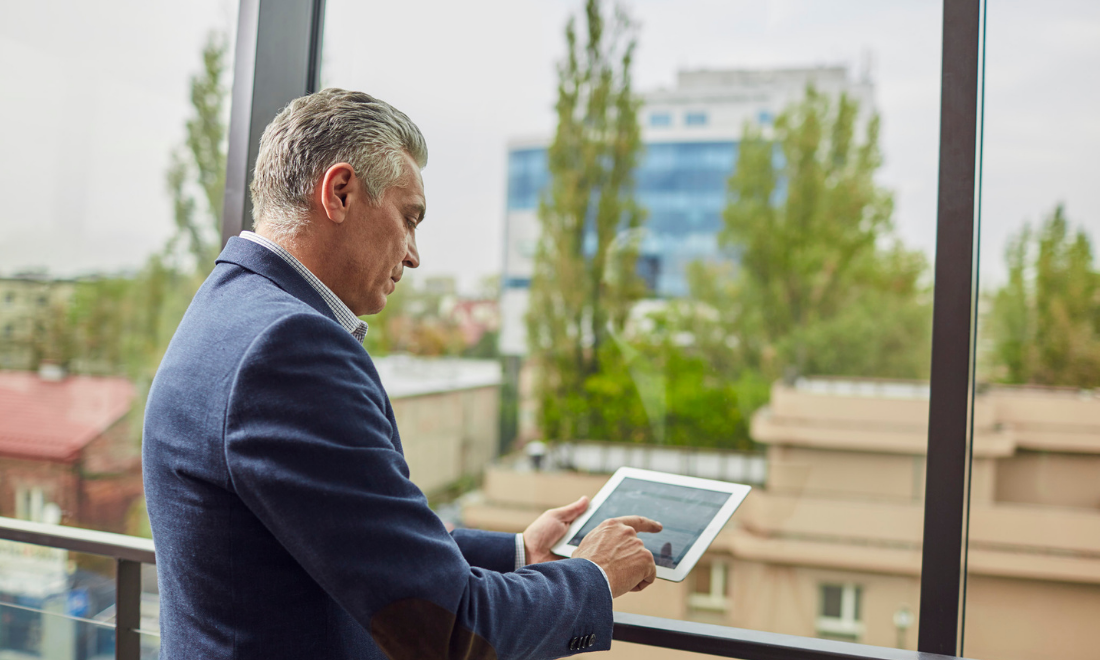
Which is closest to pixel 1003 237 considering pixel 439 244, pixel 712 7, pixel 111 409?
pixel 712 7

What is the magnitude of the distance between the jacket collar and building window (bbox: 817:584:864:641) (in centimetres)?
568

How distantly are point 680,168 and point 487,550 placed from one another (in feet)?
17.3

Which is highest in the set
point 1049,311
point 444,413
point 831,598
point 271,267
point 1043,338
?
point 1049,311

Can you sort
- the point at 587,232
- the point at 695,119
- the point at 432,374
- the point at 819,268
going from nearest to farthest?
the point at 432,374 → the point at 819,268 → the point at 587,232 → the point at 695,119

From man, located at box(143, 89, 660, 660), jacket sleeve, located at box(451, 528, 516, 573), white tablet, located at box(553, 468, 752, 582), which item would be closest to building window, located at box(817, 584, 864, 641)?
white tablet, located at box(553, 468, 752, 582)

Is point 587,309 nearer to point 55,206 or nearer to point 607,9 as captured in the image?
point 607,9

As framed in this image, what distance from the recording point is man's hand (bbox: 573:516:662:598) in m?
0.85

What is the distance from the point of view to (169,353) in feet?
2.41

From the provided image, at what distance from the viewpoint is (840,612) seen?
5.43 metres

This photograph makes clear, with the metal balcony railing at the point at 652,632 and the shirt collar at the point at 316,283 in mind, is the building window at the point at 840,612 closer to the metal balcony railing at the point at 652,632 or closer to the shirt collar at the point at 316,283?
the metal balcony railing at the point at 652,632

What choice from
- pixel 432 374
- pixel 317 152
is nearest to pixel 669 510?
pixel 317 152

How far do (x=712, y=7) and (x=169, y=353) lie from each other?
531cm

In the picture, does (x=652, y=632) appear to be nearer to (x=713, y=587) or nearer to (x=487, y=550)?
(x=487, y=550)

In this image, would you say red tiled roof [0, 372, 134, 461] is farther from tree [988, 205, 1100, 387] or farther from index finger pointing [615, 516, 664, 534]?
tree [988, 205, 1100, 387]
